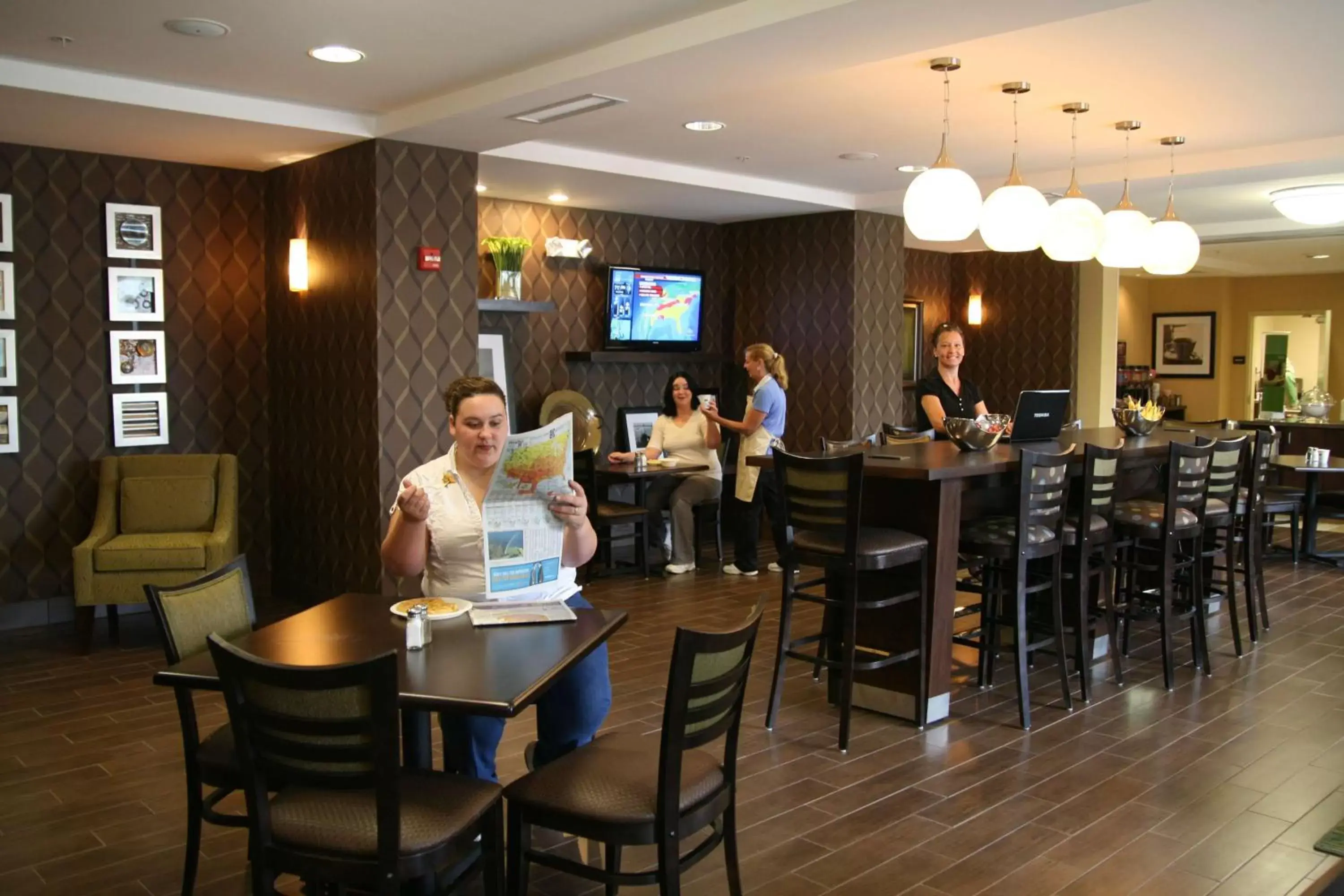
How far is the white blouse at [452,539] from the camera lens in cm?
314

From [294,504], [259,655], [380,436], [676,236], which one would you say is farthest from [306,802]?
[676,236]

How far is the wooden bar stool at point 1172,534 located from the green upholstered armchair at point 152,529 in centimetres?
457

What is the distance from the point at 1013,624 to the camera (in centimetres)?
466

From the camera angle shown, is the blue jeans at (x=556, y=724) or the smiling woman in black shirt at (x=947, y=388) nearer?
the blue jeans at (x=556, y=724)

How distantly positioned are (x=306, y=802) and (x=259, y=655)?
0.38 metres

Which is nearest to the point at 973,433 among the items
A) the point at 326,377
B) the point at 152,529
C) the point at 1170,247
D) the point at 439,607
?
the point at 1170,247

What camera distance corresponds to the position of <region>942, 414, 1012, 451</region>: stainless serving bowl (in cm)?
482

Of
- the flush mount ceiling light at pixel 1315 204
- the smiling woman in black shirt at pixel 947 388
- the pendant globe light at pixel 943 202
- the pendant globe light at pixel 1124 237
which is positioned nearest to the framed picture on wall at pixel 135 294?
the pendant globe light at pixel 943 202

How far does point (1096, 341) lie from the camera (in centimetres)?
1104

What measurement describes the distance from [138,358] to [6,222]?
97cm

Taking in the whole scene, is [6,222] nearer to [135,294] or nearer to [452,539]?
[135,294]

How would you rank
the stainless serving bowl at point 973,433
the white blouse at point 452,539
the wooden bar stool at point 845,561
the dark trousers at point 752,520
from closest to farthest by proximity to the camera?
the white blouse at point 452,539, the wooden bar stool at point 845,561, the stainless serving bowl at point 973,433, the dark trousers at point 752,520

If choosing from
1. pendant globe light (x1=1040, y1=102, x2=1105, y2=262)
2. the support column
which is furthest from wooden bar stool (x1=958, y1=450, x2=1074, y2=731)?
the support column

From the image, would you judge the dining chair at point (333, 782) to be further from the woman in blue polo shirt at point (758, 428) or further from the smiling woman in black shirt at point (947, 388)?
the woman in blue polo shirt at point (758, 428)
